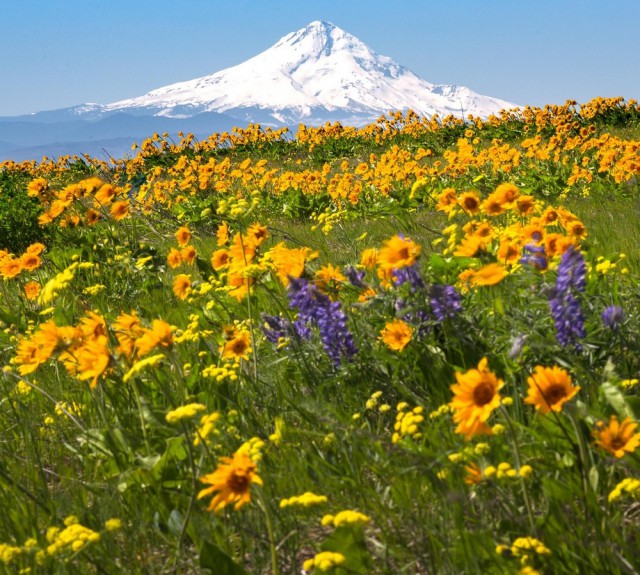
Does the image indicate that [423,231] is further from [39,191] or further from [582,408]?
[582,408]

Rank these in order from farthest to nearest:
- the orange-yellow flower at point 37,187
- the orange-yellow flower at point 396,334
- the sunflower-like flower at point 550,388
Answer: the orange-yellow flower at point 37,187 < the orange-yellow flower at point 396,334 < the sunflower-like flower at point 550,388

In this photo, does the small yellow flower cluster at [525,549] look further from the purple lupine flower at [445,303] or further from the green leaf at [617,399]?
the purple lupine flower at [445,303]

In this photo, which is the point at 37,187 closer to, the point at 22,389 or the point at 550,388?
the point at 22,389

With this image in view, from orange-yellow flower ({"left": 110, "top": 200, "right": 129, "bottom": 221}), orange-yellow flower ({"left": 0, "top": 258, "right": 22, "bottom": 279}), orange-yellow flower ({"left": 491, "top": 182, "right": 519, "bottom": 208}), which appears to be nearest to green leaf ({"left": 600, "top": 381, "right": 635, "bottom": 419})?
orange-yellow flower ({"left": 491, "top": 182, "right": 519, "bottom": 208})

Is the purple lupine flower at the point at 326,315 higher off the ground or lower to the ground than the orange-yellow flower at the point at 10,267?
lower

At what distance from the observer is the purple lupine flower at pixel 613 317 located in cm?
242

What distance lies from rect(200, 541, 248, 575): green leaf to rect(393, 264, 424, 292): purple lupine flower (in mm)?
1269

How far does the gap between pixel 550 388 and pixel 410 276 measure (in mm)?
1014

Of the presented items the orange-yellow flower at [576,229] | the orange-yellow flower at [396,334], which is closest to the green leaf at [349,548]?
the orange-yellow flower at [396,334]

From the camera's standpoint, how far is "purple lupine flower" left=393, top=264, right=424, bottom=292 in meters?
2.77

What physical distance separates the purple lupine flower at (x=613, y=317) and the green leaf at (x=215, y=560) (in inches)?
54.2

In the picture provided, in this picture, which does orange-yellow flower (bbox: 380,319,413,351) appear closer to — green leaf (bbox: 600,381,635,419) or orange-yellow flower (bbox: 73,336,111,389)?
green leaf (bbox: 600,381,635,419)

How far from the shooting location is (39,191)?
5715mm

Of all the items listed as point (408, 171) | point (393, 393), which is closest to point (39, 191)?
point (393, 393)
